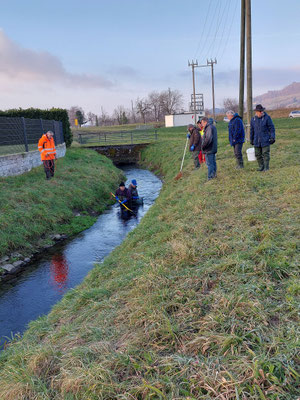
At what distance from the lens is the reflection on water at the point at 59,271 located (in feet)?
23.6

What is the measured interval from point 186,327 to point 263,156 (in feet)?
24.5

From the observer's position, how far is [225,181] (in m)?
9.24

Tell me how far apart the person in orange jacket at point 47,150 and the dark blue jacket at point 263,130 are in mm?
7800

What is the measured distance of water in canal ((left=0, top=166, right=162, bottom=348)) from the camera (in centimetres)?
604

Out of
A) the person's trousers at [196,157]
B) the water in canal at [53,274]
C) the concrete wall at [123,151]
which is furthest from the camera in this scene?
the concrete wall at [123,151]

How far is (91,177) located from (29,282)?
32.3 ft

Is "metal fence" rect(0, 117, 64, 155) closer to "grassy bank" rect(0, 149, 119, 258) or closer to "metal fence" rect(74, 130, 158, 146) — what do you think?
"grassy bank" rect(0, 149, 119, 258)

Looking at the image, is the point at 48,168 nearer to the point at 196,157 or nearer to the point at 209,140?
the point at 196,157

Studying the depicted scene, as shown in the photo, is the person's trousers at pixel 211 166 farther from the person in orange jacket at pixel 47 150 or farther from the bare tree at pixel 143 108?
the bare tree at pixel 143 108

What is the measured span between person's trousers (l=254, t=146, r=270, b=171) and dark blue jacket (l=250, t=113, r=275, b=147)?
238 millimetres

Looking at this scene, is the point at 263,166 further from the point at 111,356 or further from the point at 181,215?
the point at 111,356

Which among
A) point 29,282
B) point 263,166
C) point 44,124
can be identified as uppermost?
point 44,124

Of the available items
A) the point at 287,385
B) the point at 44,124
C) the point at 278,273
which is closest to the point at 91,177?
the point at 44,124

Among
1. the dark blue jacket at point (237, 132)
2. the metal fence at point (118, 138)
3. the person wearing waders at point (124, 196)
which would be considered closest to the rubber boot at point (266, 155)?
the dark blue jacket at point (237, 132)
